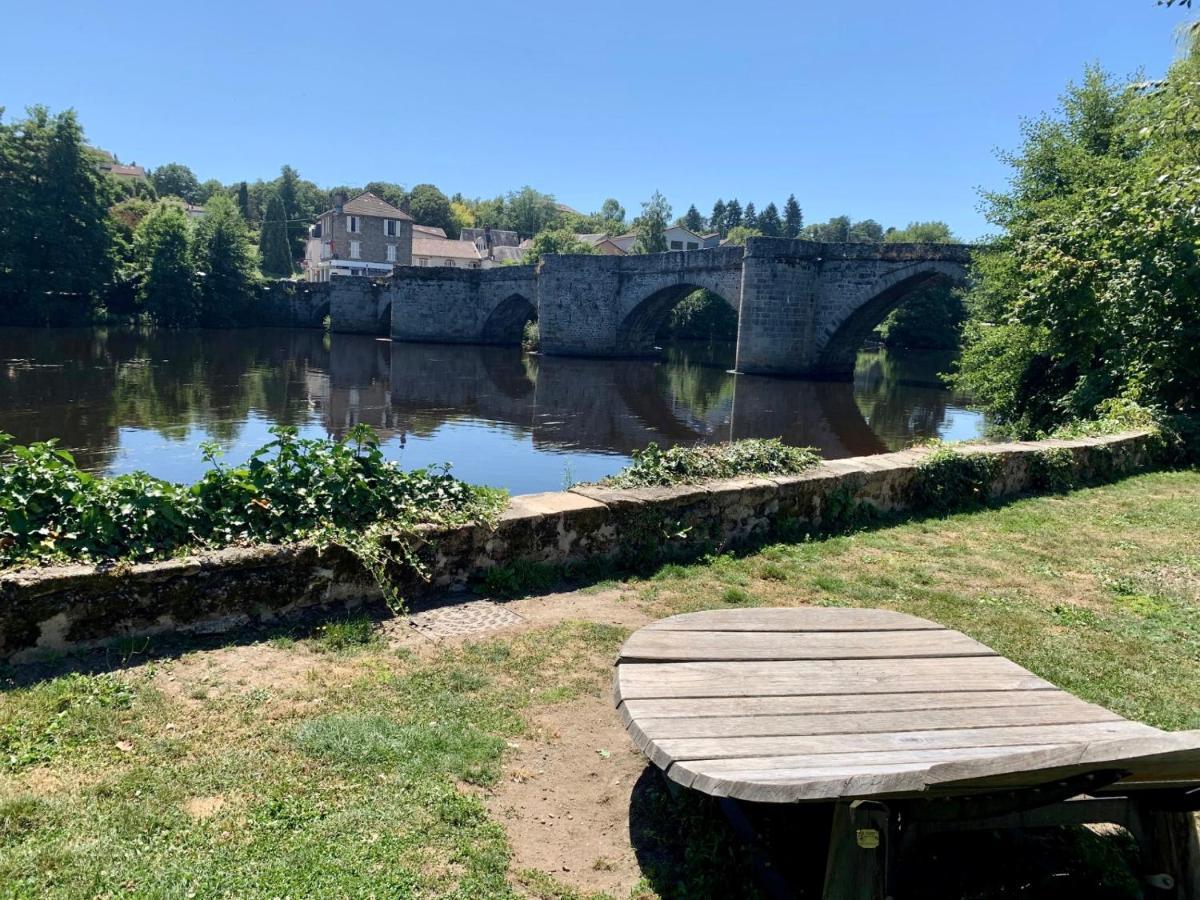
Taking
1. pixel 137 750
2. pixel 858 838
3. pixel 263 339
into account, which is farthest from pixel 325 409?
pixel 263 339

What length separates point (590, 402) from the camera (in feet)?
70.5

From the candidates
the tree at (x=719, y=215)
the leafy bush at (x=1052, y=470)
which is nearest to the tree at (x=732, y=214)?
the tree at (x=719, y=215)

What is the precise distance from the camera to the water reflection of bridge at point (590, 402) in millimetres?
16734

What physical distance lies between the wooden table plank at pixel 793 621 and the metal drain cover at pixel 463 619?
1235mm

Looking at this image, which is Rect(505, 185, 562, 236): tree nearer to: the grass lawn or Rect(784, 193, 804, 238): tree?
Rect(784, 193, 804, 238): tree

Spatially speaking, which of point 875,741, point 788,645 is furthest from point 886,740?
point 788,645

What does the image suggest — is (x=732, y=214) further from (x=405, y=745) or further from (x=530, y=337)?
(x=405, y=745)

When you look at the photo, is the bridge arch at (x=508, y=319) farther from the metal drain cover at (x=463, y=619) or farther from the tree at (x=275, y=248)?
the tree at (x=275, y=248)

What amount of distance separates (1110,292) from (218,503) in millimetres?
11257

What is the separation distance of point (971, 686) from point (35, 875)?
2522mm

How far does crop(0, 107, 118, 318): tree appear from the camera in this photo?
3872 cm

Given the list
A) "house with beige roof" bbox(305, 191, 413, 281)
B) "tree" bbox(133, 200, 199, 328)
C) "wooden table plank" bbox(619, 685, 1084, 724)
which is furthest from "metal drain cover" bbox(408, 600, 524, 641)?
"house with beige roof" bbox(305, 191, 413, 281)

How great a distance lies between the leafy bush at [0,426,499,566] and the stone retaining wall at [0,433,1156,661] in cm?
14

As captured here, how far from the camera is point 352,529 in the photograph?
13.2ft
